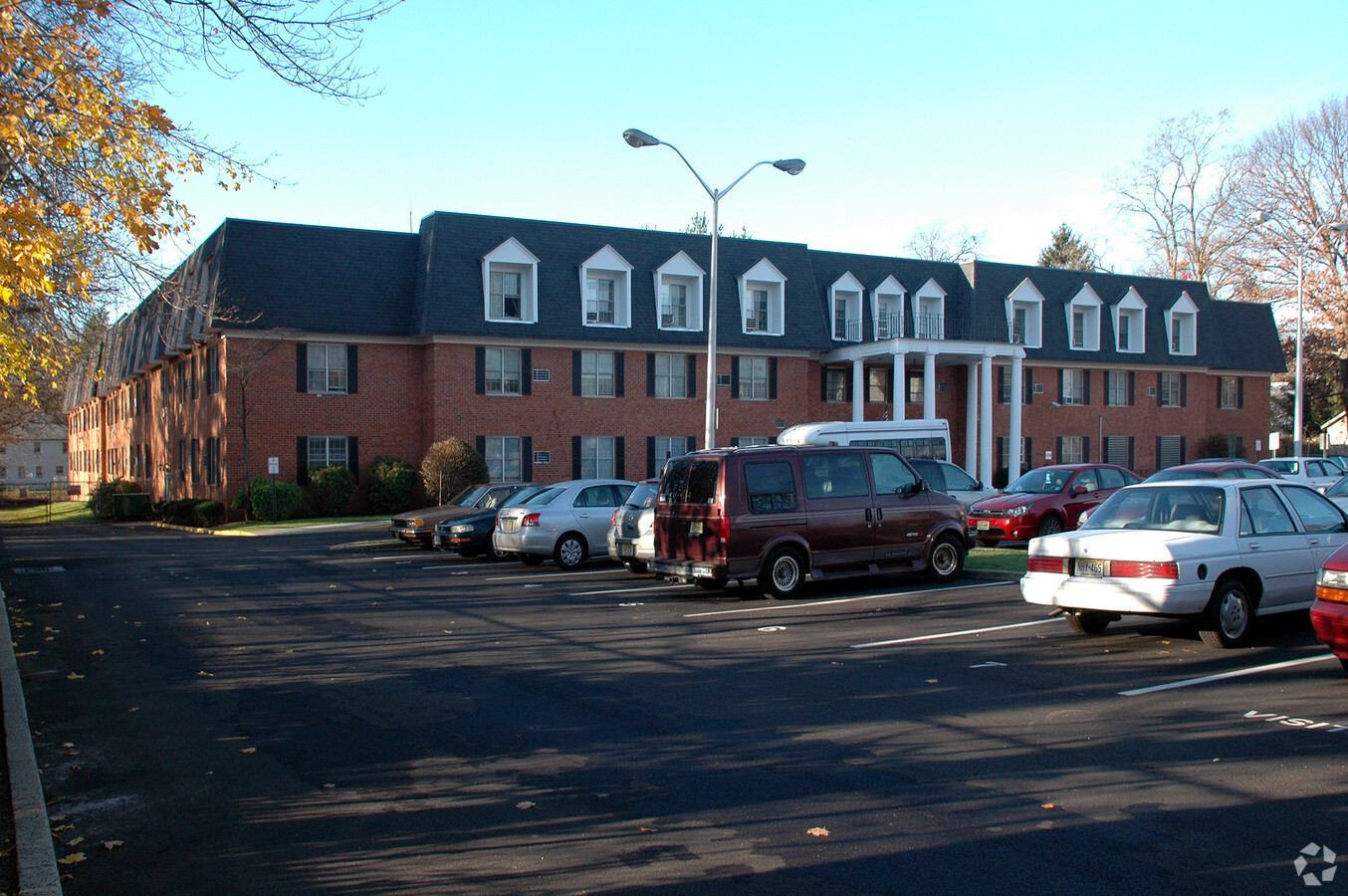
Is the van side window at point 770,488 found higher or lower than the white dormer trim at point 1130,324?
lower

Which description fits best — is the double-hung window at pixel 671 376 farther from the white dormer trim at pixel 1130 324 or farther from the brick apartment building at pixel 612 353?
the white dormer trim at pixel 1130 324

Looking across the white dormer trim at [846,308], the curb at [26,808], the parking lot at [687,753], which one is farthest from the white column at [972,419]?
the curb at [26,808]

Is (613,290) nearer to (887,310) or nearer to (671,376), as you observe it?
(671,376)

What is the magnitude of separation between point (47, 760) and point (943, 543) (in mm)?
11809

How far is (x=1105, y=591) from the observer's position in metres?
9.95

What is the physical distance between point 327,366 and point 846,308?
21006 mm

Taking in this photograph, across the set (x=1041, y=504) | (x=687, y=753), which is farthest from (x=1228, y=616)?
(x=1041, y=504)

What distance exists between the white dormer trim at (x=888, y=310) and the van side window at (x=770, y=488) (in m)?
30.6

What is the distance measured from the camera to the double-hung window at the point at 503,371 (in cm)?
3659

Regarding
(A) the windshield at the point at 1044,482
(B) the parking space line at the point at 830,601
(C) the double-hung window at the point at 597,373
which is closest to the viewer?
(B) the parking space line at the point at 830,601

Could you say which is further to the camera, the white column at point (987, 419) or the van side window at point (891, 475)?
the white column at point (987, 419)

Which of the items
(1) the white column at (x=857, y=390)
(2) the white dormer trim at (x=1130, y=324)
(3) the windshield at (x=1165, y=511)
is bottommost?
(3) the windshield at (x=1165, y=511)

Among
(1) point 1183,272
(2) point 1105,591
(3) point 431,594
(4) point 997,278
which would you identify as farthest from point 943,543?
(1) point 1183,272
